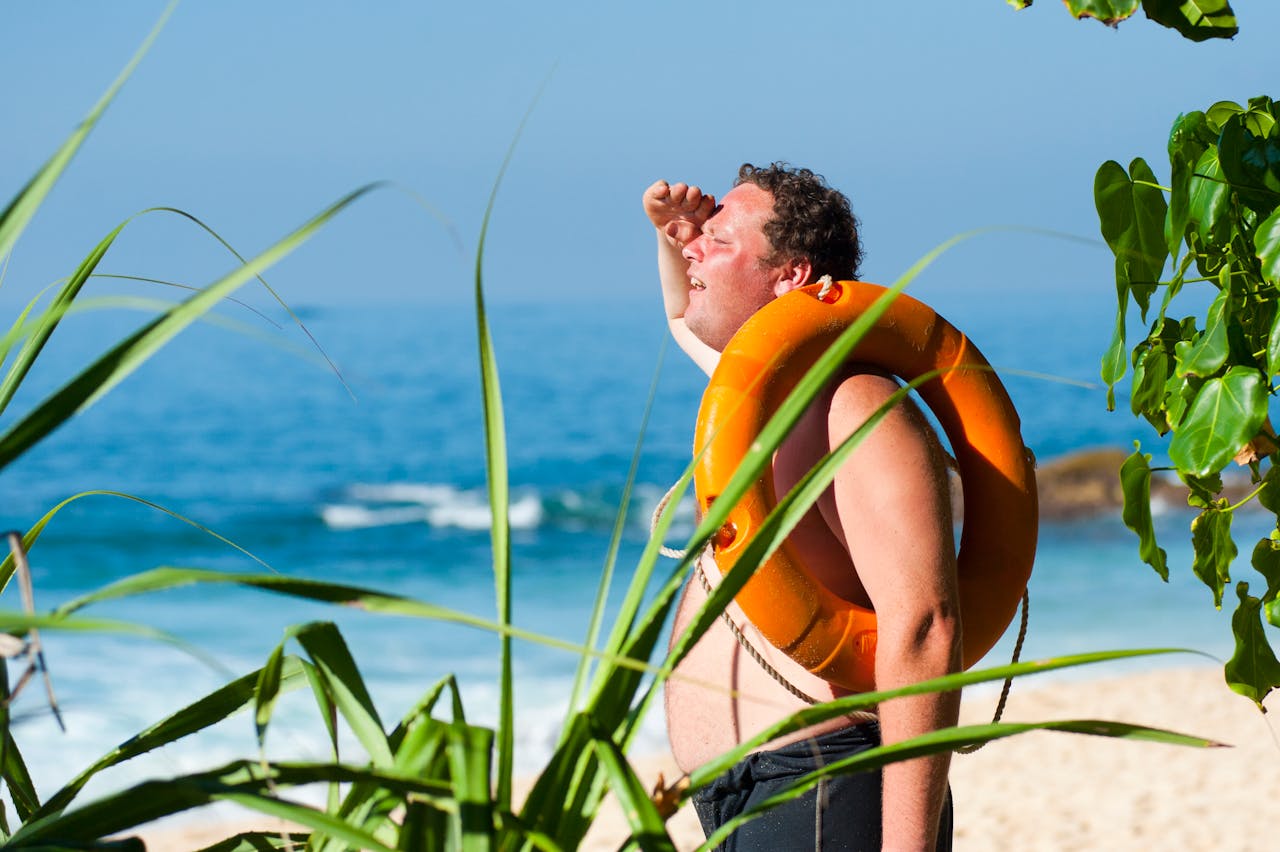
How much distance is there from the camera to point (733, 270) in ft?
6.10

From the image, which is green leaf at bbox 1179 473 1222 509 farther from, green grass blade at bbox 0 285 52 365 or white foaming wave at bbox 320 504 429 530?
white foaming wave at bbox 320 504 429 530

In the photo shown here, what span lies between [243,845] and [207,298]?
18.9 inches

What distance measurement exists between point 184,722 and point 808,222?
1.11 m

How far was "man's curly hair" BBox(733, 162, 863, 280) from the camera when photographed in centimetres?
186

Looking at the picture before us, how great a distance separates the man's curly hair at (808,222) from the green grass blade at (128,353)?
1038mm

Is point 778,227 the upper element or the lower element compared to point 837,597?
upper

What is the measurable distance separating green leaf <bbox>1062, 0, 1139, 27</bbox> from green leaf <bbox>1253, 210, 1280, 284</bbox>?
0.83 ft

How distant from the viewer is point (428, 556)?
15266 millimetres

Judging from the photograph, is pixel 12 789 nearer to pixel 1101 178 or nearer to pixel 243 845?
pixel 243 845

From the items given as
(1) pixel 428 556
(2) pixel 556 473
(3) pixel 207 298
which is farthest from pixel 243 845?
(2) pixel 556 473

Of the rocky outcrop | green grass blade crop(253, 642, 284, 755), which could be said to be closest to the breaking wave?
the rocky outcrop

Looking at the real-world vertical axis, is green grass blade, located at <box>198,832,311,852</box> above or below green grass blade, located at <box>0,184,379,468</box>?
below

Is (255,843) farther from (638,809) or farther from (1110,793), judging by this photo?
(1110,793)

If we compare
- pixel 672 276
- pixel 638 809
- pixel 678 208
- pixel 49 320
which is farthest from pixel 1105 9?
pixel 672 276
